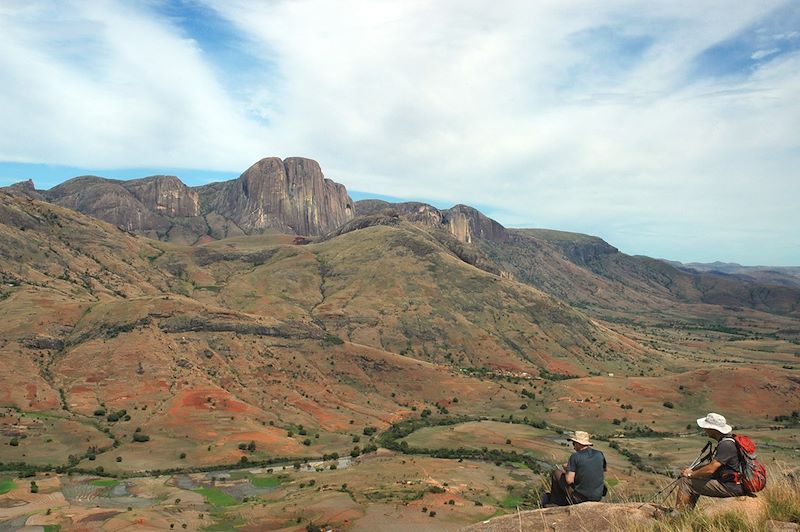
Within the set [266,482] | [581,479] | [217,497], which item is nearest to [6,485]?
[217,497]

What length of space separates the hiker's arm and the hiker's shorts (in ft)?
0.50

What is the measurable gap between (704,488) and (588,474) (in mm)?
2621

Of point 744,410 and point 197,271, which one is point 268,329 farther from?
point 744,410

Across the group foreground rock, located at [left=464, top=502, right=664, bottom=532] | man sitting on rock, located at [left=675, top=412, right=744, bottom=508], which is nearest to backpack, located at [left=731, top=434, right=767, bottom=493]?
man sitting on rock, located at [left=675, top=412, right=744, bottom=508]

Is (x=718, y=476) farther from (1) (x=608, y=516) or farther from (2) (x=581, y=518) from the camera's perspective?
(2) (x=581, y=518)

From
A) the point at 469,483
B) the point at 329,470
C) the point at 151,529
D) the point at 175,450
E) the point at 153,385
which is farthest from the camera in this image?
the point at 153,385

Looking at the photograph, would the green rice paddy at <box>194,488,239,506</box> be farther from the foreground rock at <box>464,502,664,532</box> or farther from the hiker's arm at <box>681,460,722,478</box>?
the hiker's arm at <box>681,460,722,478</box>

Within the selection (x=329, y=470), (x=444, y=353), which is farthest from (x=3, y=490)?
(x=444, y=353)

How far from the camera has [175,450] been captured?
80250mm

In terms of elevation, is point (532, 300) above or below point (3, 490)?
above

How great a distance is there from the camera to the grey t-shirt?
12453 millimetres

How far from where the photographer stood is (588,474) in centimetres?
1252

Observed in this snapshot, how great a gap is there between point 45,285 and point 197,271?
216 ft

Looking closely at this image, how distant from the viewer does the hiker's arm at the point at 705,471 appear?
33.6 ft
